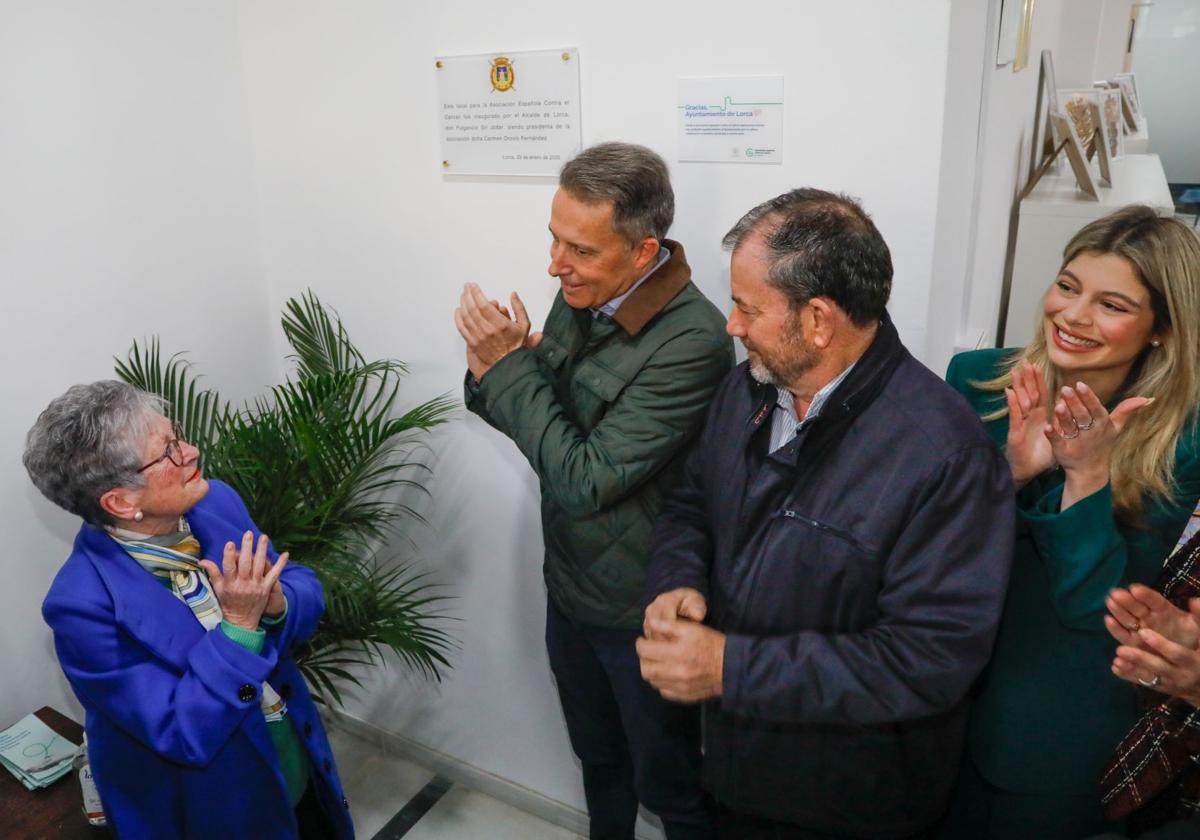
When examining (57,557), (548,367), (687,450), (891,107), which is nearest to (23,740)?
(57,557)

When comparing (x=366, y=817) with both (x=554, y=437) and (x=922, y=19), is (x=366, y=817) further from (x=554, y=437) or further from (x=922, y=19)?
(x=922, y=19)

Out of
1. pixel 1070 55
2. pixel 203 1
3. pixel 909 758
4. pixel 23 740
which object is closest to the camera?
pixel 909 758

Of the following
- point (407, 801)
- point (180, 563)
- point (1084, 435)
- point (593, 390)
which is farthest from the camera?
point (407, 801)

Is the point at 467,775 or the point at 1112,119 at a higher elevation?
the point at 1112,119

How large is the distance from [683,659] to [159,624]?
94 centimetres

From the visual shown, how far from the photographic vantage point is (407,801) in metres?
2.96

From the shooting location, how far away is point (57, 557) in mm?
2414

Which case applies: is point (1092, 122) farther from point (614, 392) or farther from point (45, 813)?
point (45, 813)

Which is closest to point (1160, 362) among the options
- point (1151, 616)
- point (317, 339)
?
point (1151, 616)

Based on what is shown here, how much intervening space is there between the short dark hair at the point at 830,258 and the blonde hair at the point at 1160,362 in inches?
17.4

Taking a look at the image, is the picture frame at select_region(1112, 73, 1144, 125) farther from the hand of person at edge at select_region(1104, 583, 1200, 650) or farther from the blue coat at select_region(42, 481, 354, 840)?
the blue coat at select_region(42, 481, 354, 840)

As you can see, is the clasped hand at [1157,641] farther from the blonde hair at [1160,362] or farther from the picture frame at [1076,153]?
the picture frame at [1076,153]

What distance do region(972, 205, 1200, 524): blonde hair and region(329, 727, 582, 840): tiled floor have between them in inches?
80.4

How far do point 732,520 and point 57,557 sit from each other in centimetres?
187
